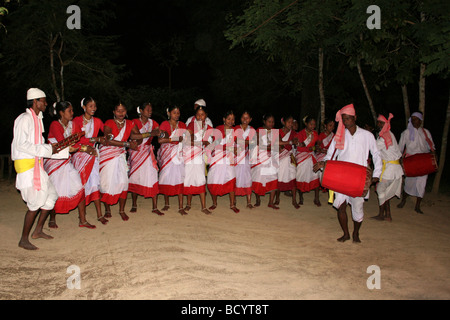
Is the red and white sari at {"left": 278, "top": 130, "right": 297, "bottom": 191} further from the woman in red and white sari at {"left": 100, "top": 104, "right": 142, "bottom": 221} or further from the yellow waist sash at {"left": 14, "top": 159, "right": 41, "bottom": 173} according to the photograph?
the yellow waist sash at {"left": 14, "top": 159, "right": 41, "bottom": 173}

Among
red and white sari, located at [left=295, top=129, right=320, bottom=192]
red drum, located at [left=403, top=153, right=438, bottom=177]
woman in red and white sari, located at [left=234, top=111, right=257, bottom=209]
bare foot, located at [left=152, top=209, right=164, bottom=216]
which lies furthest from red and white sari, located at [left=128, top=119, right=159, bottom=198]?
red drum, located at [left=403, top=153, right=438, bottom=177]

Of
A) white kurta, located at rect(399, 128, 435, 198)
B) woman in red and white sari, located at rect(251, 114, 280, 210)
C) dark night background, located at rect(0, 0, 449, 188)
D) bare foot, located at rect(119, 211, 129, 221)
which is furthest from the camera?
dark night background, located at rect(0, 0, 449, 188)

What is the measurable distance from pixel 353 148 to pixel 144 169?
3547 mm

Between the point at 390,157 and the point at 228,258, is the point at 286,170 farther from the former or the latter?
the point at 228,258

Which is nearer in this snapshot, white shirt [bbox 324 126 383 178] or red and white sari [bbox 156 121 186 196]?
white shirt [bbox 324 126 383 178]

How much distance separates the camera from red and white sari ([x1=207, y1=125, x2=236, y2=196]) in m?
7.26

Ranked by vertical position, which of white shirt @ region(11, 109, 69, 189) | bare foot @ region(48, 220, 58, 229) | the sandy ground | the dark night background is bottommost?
the sandy ground

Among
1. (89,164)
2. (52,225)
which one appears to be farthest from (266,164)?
(52,225)

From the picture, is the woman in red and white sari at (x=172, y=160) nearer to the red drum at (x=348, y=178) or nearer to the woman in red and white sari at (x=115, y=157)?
the woman in red and white sari at (x=115, y=157)

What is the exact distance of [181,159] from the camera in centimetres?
714

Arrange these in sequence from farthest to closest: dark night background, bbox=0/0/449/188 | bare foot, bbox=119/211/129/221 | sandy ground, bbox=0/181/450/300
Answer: dark night background, bbox=0/0/449/188, bare foot, bbox=119/211/129/221, sandy ground, bbox=0/181/450/300

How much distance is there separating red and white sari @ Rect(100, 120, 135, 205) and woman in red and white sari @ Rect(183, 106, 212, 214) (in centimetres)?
113

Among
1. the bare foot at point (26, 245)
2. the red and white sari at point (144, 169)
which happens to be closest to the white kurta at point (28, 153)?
the bare foot at point (26, 245)

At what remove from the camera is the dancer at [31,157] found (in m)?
4.89
